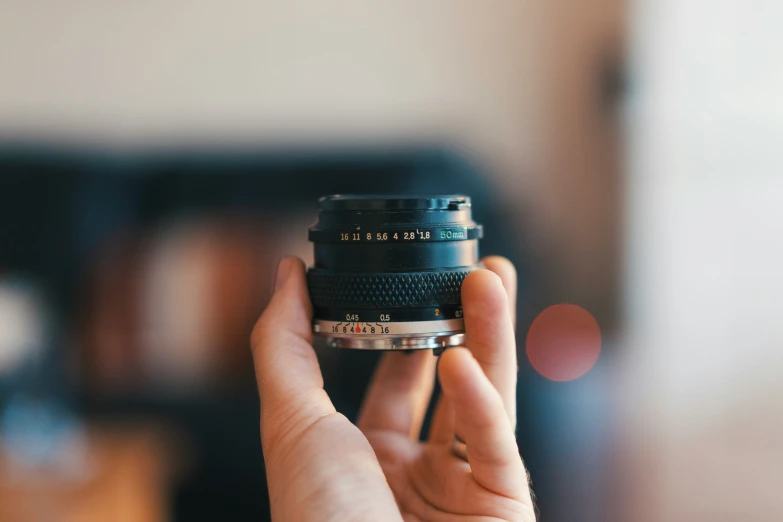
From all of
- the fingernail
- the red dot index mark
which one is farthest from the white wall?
the fingernail

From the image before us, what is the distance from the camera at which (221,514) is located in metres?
1.61

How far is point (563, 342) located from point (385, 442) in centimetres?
98

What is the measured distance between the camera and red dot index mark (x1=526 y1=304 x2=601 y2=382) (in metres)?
1.70

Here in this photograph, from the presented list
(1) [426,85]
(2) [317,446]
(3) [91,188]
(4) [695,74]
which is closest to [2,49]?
(3) [91,188]

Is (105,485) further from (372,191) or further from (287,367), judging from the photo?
(287,367)

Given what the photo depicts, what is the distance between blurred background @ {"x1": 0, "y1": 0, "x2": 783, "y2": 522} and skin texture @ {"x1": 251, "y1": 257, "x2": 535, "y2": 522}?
2.54 feet

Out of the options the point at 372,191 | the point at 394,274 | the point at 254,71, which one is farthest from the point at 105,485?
the point at 394,274

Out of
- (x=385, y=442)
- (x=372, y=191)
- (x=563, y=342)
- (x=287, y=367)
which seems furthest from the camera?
(x=563, y=342)

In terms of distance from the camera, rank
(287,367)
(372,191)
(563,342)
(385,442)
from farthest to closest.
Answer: (563,342), (372,191), (385,442), (287,367)

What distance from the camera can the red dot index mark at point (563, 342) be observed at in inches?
66.8

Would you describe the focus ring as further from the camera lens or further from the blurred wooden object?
the blurred wooden object

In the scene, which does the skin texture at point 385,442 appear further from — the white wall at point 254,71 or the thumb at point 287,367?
the white wall at point 254,71

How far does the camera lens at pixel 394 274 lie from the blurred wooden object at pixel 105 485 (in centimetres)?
106

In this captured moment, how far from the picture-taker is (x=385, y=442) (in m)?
0.92
